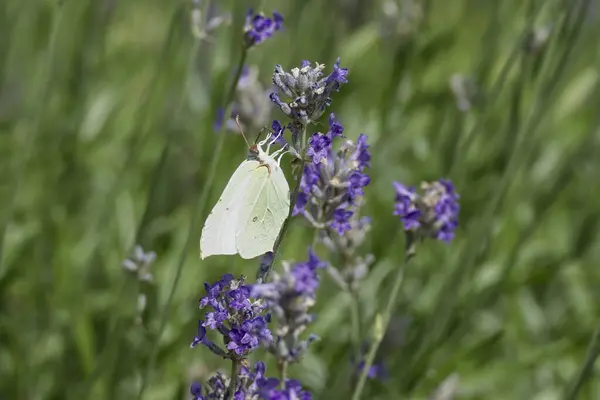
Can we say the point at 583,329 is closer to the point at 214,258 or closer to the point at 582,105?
the point at 214,258

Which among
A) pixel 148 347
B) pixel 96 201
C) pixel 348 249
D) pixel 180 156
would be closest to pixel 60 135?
pixel 96 201

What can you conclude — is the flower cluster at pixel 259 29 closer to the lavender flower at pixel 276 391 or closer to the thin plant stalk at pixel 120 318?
the thin plant stalk at pixel 120 318

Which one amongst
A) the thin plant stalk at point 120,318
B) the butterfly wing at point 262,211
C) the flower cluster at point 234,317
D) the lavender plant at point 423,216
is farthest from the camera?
the thin plant stalk at point 120,318

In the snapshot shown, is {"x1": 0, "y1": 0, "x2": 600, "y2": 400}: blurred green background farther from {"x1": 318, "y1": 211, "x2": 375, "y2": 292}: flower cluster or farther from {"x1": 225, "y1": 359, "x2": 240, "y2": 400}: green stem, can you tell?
{"x1": 225, "y1": 359, "x2": 240, "y2": 400}: green stem

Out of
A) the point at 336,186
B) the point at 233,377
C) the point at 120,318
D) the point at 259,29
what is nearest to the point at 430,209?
the point at 336,186

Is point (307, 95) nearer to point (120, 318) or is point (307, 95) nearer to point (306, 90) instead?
point (306, 90)

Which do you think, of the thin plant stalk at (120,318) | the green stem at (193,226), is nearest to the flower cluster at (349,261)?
the green stem at (193,226)
